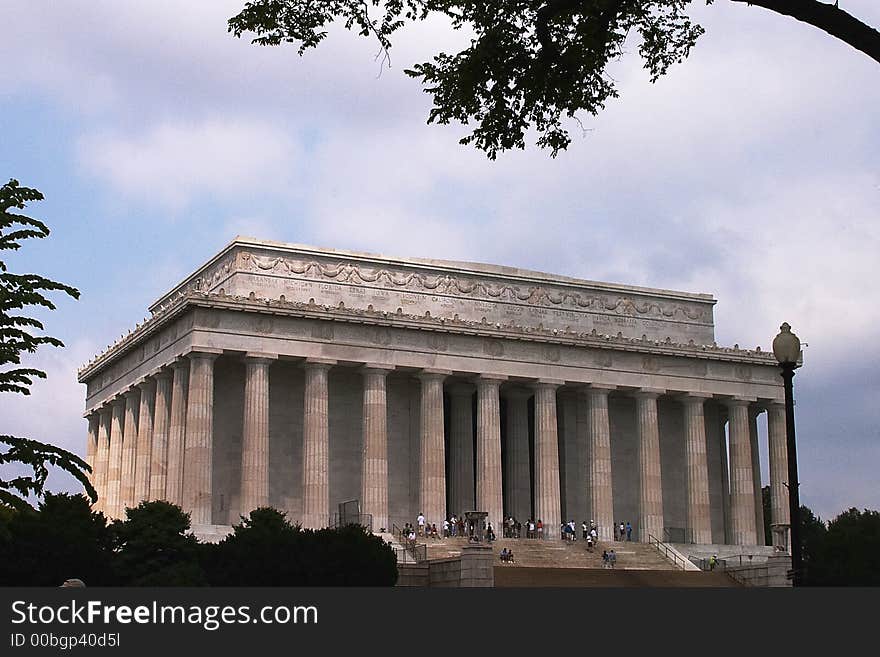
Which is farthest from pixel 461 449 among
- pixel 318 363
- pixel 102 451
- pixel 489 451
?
pixel 102 451

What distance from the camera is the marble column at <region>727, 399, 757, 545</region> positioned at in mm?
85312

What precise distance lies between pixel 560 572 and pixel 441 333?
19.0 meters

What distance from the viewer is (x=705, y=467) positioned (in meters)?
85.1

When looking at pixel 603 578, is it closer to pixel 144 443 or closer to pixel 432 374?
pixel 432 374

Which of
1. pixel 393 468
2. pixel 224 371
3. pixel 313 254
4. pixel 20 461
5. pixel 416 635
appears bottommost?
pixel 416 635

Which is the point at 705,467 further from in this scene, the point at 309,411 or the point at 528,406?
the point at 309,411

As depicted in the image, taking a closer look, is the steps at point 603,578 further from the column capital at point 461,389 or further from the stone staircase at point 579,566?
the column capital at point 461,389

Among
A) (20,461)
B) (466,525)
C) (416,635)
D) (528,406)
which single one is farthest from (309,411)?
(416,635)

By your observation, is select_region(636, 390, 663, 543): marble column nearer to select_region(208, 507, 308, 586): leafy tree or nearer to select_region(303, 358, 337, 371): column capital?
select_region(303, 358, 337, 371): column capital

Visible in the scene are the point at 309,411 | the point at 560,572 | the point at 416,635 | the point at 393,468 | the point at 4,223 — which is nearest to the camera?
the point at 416,635

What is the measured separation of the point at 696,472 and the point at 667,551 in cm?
751

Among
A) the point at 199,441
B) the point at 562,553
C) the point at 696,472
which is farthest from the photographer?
the point at 696,472

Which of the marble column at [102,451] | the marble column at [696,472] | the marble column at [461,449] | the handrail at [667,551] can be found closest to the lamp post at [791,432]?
the handrail at [667,551]

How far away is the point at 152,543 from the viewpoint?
5588 cm
